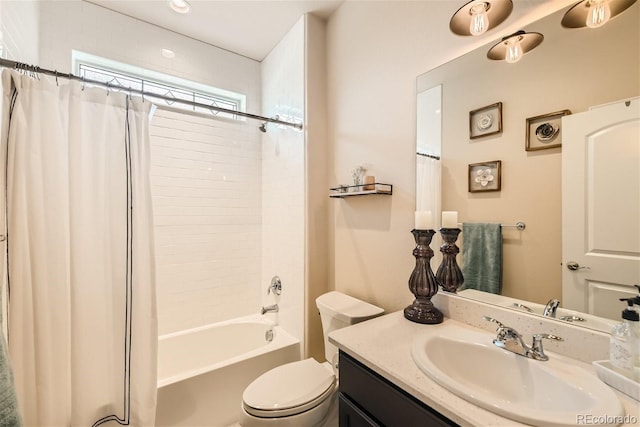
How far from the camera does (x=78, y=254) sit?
131cm

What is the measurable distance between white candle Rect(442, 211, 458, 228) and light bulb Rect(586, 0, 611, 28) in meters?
0.75

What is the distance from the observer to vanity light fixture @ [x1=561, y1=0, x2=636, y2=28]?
0.82m

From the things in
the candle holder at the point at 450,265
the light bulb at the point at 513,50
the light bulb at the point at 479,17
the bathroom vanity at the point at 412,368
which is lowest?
the bathroom vanity at the point at 412,368

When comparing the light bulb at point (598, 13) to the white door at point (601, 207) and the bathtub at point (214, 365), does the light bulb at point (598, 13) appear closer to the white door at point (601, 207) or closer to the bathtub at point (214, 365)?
the white door at point (601, 207)

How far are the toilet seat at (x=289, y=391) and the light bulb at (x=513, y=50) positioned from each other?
5.25 feet

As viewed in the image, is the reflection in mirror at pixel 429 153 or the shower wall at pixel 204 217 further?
the shower wall at pixel 204 217

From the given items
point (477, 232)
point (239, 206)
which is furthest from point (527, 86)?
point (239, 206)

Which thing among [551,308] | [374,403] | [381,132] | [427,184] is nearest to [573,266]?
[551,308]

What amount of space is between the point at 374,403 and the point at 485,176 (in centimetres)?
96

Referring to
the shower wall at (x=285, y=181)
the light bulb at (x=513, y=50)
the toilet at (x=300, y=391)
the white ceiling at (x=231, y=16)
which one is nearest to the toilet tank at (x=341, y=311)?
the toilet at (x=300, y=391)

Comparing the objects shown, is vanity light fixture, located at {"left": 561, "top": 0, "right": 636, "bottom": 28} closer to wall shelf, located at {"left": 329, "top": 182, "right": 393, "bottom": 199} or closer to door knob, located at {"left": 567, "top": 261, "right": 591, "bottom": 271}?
door knob, located at {"left": 567, "top": 261, "right": 591, "bottom": 271}

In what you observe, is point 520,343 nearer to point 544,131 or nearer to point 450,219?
point 450,219

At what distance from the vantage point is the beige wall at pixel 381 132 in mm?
1306
